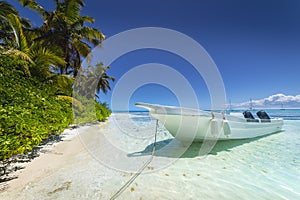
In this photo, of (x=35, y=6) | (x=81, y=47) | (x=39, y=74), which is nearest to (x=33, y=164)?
(x=39, y=74)

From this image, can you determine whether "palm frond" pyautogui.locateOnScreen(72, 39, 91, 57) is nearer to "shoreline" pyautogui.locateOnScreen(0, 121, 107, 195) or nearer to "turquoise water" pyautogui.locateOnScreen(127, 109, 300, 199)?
"shoreline" pyautogui.locateOnScreen(0, 121, 107, 195)

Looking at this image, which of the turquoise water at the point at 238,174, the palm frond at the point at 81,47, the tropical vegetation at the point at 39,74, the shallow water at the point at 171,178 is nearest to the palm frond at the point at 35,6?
the tropical vegetation at the point at 39,74

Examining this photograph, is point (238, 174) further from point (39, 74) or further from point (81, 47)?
point (81, 47)

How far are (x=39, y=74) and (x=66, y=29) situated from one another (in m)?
5.99

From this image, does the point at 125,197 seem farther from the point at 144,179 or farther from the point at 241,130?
the point at 241,130

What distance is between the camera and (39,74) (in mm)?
4859

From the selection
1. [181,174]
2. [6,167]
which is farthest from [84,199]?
[6,167]

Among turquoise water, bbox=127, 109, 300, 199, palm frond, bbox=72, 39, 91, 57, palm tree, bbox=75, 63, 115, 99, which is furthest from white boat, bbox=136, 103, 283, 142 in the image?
Result: palm tree, bbox=75, 63, 115, 99

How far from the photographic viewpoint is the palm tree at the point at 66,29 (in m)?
8.89

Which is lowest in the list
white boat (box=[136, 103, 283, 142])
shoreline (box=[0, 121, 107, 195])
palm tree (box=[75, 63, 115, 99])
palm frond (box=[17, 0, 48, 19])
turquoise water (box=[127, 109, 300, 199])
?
shoreline (box=[0, 121, 107, 195])

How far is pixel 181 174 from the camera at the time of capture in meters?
2.59

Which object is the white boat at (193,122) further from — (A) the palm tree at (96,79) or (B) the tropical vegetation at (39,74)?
(A) the palm tree at (96,79)

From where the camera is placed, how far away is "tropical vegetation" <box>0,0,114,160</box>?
7.47 feet

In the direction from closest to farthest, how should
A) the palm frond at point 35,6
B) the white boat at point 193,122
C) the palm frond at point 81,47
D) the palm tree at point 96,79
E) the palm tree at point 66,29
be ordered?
the white boat at point 193,122, the palm frond at point 35,6, the palm tree at point 66,29, the palm frond at point 81,47, the palm tree at point 96,79
